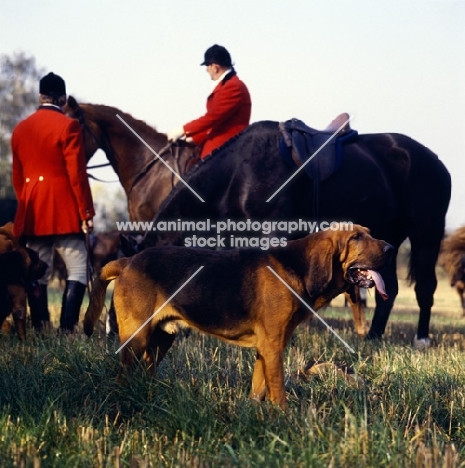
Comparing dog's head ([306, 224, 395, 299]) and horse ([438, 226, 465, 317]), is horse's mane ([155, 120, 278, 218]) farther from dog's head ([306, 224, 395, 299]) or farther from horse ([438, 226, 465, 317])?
horse ([438, 226, 465, 317])

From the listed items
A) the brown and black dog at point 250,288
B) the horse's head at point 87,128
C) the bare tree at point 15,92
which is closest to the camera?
the brown and black dog at point 250,288

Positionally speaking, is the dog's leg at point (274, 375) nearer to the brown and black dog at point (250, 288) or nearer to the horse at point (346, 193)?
the brown and black dog at point (250, 288)

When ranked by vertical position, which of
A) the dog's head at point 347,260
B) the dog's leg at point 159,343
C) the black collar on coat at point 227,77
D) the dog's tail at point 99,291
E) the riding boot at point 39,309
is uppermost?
the black collar on coat at point 227,77

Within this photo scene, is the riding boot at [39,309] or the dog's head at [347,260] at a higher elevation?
the dog's head at [347,260]

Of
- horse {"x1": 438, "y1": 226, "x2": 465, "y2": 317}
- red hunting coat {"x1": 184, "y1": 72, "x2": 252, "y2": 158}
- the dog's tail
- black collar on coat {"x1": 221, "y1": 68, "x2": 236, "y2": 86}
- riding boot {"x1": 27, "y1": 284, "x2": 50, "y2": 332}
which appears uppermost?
black collar on coat {"x1": 221, "y1": 68, "x2": 236, "y2": 86}

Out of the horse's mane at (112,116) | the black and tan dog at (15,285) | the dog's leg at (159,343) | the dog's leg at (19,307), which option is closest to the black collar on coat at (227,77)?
the horse's mane at (112,116)

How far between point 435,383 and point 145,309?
6.45 feet

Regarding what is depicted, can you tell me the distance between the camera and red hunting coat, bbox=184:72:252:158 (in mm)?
9617

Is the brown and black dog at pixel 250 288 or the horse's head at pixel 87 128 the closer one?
the brown and black dog at pixel 250 288

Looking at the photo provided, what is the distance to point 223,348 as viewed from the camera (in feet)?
25.8

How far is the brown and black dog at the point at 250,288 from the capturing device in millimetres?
5793

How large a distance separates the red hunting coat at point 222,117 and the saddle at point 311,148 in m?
0.74

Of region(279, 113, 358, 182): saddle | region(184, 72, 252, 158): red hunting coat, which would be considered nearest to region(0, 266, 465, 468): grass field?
region(279, 113, 358, 182): saddle

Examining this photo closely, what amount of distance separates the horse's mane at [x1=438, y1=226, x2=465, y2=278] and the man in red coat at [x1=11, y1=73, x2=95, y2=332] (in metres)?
11.8
